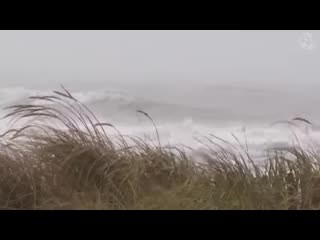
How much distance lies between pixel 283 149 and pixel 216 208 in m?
0.52

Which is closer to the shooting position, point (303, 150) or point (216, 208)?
point (216, 208)

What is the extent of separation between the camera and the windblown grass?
3.26m

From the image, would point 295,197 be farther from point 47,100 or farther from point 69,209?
point 47,100

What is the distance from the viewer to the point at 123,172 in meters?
3.33

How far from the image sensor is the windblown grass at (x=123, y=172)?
10.7 feet

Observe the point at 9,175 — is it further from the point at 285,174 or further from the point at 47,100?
the point at 285,174

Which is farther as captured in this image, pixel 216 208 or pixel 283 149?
pixel 283 149

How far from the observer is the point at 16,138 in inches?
138

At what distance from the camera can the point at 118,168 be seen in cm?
334
